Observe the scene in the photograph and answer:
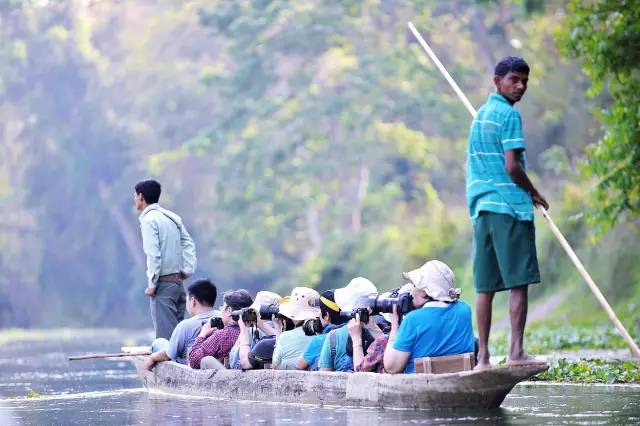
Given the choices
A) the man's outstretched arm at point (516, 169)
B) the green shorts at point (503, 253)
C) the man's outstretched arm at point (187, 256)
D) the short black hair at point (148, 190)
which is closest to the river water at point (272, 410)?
the green shorts at point (503, 253)

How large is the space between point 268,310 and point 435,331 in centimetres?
232

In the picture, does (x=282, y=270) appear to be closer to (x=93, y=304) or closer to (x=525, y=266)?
(x=93, y=304)

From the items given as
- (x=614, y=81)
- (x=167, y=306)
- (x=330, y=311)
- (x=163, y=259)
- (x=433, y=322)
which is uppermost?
(x=614, y=81)

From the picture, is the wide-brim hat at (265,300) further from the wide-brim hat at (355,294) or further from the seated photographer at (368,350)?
the seated photographer at (368,350)

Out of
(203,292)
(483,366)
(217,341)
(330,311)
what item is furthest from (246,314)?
(483,366)

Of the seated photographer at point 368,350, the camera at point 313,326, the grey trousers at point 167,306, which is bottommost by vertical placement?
the seated photographer at point 368,350

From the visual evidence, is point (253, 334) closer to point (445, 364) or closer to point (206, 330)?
point (206, 330)

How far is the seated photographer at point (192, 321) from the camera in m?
14.1

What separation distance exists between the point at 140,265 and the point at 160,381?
171 feet

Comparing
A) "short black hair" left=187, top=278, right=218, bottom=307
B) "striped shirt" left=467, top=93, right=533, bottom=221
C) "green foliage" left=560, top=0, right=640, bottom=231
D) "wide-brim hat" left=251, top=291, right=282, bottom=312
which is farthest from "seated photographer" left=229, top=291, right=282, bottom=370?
"green foliage" left=560, top=0, right=640, bottom=231

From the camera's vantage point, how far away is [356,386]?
37.7 ft

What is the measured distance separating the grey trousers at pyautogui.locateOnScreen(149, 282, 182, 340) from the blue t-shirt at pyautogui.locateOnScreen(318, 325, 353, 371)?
316 centimetres

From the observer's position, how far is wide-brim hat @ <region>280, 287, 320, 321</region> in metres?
12.8

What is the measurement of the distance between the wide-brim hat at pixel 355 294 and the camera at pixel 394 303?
0.58 feet
